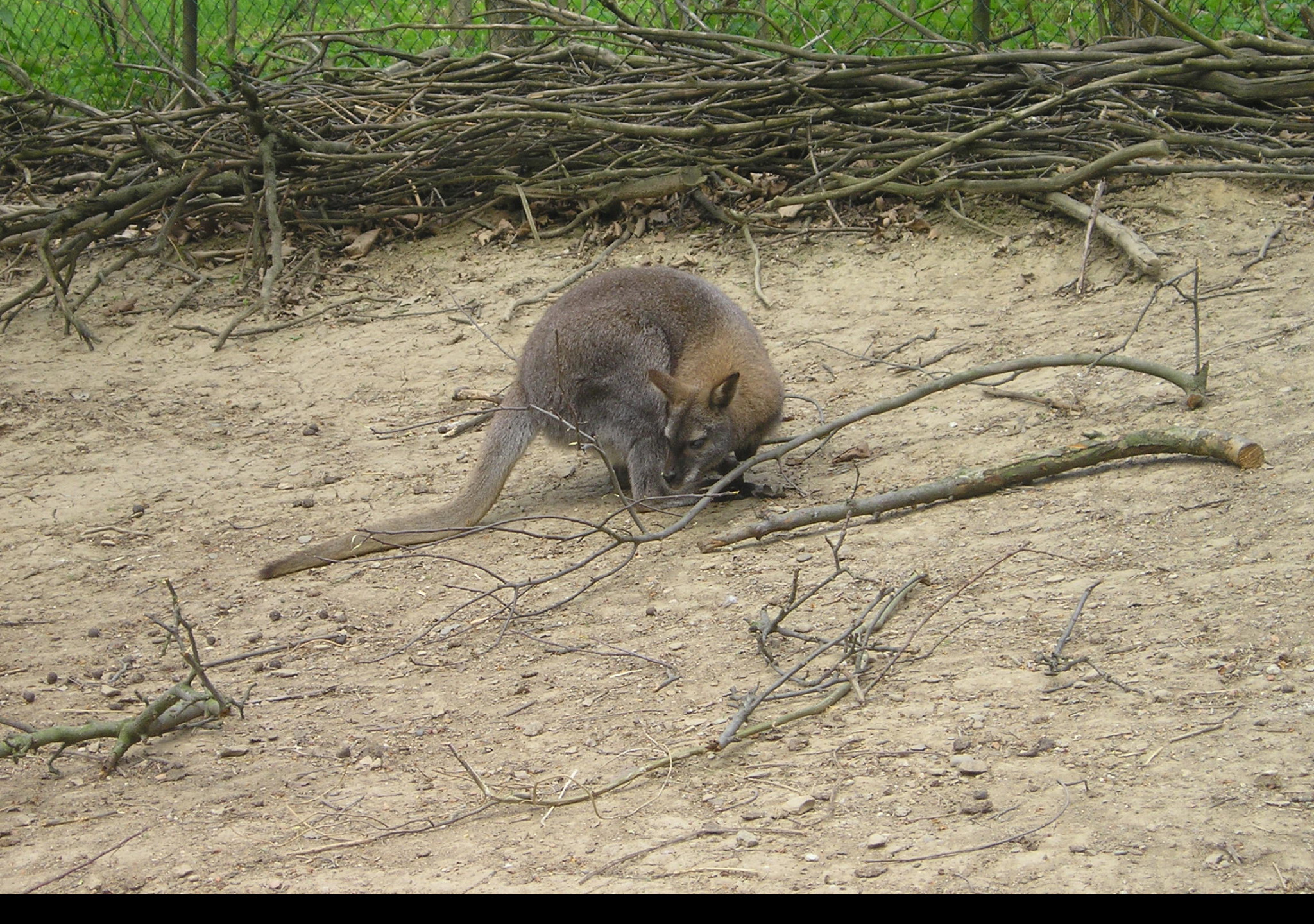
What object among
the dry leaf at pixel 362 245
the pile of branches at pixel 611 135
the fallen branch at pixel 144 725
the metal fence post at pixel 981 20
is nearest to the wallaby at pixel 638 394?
the fallen branch at pixel 144 725

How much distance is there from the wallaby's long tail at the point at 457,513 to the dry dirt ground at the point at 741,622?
0.26 ft

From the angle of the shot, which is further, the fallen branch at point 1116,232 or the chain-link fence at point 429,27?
the chain-link fence at point 429,27

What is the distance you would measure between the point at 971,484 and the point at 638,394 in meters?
1.54

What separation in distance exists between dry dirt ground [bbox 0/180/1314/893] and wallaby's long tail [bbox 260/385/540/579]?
0.26ft

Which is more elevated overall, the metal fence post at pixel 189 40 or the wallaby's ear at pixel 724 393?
the metal fence post at pixel 189 40

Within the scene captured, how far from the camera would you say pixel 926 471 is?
4992 mm

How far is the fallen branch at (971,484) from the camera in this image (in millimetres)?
4344

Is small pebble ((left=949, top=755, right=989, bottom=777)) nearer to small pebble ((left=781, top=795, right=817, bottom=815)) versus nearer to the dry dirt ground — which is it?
the dry dirt ground

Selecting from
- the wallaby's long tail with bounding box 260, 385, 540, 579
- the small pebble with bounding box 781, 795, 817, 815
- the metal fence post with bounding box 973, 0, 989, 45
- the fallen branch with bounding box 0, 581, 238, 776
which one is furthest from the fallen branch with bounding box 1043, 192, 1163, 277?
the fallen branch with bounding box 0, 581, 238, 776

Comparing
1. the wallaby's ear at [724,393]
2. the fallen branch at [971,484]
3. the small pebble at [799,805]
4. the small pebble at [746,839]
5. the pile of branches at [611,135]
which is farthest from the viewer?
the pile of branches at [611,135]

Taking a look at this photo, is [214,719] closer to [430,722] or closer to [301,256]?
[430,722]

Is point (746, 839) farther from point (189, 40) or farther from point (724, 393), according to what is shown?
point (189, 40)

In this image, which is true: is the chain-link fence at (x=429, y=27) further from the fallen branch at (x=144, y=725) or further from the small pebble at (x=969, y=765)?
the small pebble at (x=969, y=765)

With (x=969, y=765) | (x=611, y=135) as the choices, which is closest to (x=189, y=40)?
(x=611, y=135)
